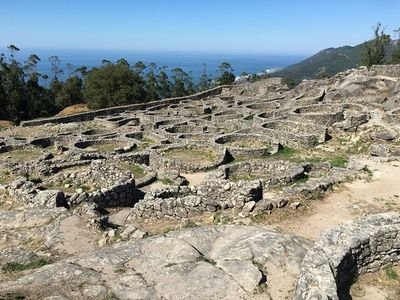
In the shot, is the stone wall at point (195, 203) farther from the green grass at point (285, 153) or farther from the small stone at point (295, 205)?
the green grass at point (285, 153)

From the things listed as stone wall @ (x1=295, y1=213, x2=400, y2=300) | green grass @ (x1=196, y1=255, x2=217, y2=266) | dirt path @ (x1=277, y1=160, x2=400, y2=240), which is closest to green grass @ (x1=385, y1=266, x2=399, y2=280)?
stone wall @ (x1=295, y1=213, x2=400, y2=300)

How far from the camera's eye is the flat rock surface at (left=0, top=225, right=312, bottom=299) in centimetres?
873

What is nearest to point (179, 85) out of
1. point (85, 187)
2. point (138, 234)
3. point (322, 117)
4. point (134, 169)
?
point (322, 117)

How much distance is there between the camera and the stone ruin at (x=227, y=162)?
10.9 meters

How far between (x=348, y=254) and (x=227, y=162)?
16740 millimetres

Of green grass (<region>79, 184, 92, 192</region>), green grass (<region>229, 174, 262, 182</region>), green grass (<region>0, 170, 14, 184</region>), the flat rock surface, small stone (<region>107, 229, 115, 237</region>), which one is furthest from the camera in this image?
green grass (<region>229, 174, 262, 182</region>)

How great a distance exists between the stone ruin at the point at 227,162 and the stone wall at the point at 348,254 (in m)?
0.03

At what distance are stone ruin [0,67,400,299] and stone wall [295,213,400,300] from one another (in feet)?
0.09

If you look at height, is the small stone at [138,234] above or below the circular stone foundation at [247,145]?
above

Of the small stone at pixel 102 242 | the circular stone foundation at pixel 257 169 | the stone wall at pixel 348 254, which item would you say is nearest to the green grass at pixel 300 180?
the circular stone foundation at pixel 257 169

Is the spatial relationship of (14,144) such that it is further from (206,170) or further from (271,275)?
(271,275)

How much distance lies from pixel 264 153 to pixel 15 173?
1475cm

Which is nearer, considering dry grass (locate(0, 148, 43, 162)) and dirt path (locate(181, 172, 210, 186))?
dirt path (locate(181, 172, 210, 186))

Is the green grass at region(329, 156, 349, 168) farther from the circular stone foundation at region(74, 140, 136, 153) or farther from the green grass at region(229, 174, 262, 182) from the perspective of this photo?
the circular stone foundation at region(74, 140, 136, 153)
